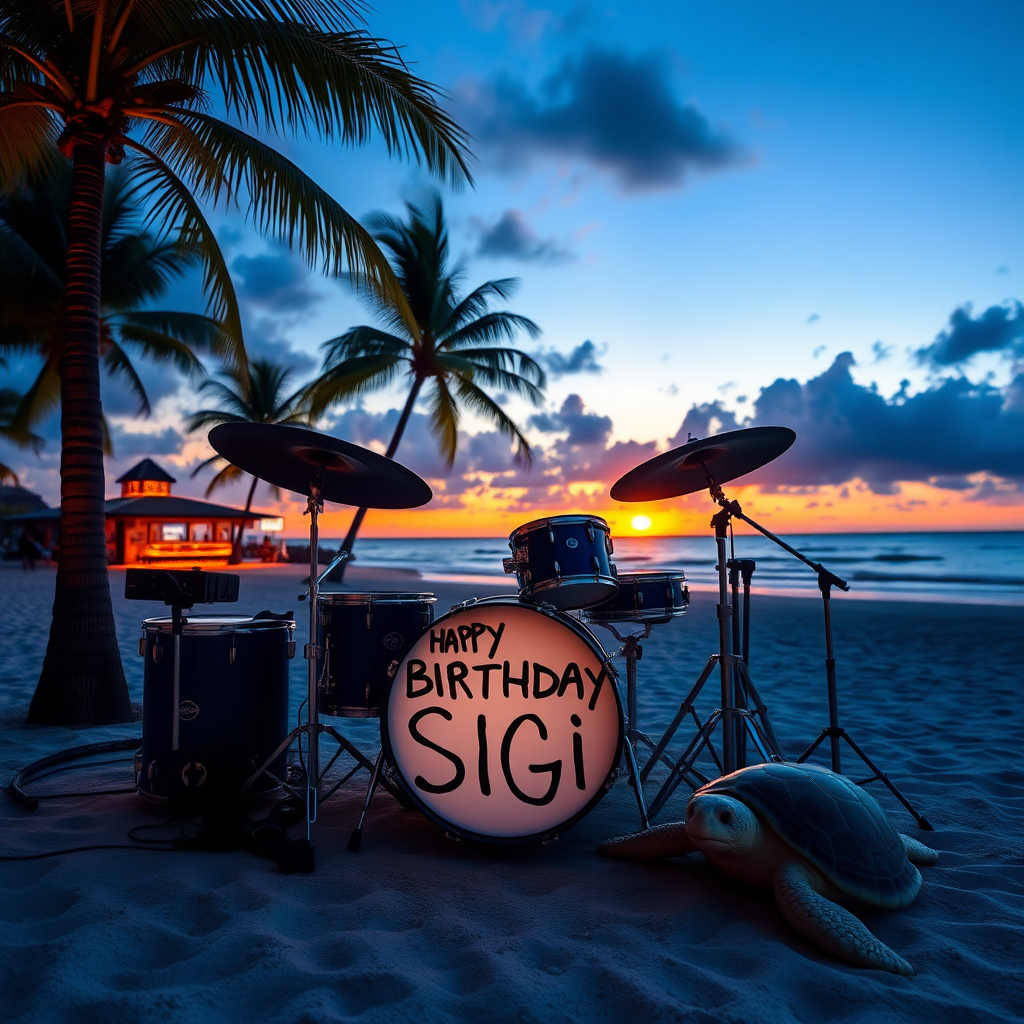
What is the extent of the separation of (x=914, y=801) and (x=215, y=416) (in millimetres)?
27843

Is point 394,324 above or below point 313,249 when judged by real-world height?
above

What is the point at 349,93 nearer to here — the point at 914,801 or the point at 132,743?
the point at 132,743

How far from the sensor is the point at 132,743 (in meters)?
4.10

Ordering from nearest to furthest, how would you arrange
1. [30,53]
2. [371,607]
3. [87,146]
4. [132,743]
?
[371,607]
[132,743]
[30,53]
[87,146]

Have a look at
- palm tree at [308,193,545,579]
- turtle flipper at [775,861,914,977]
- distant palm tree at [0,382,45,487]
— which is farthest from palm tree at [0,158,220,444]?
turtle flipper at [775,861,914,977]

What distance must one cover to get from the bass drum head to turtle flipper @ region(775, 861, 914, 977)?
704mm

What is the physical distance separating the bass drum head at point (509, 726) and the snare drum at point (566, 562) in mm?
464

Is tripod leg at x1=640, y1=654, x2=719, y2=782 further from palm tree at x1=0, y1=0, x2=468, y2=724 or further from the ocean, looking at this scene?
the ocean

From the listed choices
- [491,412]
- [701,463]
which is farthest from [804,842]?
[491,412]

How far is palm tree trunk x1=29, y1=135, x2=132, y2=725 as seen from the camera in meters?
4.73

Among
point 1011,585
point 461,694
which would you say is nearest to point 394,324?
point 461,694

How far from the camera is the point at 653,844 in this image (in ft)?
8.72

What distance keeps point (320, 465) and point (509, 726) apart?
58.1 inches

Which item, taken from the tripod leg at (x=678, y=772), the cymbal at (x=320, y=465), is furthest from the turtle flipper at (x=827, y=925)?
the cymbal at (x=320, y=465)
